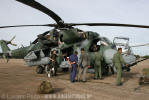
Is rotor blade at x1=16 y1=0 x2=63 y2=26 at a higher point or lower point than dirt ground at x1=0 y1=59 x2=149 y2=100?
higher

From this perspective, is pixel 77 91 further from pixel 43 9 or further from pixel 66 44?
pixel 66 44

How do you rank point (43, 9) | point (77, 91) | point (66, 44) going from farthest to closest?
point (66, 44) → point (43, 9) → point (77, 91)

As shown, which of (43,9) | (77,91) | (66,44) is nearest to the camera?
(77,91)

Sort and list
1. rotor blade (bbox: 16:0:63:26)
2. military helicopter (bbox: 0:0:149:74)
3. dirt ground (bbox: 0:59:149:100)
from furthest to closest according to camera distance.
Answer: military helicopter (bbox: 0:0:149:74) < rotor blade (bbox: 16:0:63:26) < dirt ground (bbox: 0:59:149:100)

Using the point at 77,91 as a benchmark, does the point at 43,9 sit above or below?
above

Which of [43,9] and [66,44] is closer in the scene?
[43,9]

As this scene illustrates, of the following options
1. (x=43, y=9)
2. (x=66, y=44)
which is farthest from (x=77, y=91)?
(x=66, y=44)

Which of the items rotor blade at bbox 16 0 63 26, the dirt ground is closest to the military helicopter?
rotor blade at bbox 16 0 63 26

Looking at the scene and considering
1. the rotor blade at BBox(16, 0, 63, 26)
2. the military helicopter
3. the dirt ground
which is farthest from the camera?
the military helicopter

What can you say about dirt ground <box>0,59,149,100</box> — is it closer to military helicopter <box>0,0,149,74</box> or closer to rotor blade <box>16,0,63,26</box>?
military helicopter <box>0,0,149,74</box>


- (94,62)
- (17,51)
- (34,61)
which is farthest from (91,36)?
(17,51)

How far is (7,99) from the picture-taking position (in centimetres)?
430

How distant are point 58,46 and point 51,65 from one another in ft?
5.39

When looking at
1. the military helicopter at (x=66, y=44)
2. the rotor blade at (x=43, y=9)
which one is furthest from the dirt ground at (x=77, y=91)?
the rotor blade at (x=43, y=9)
